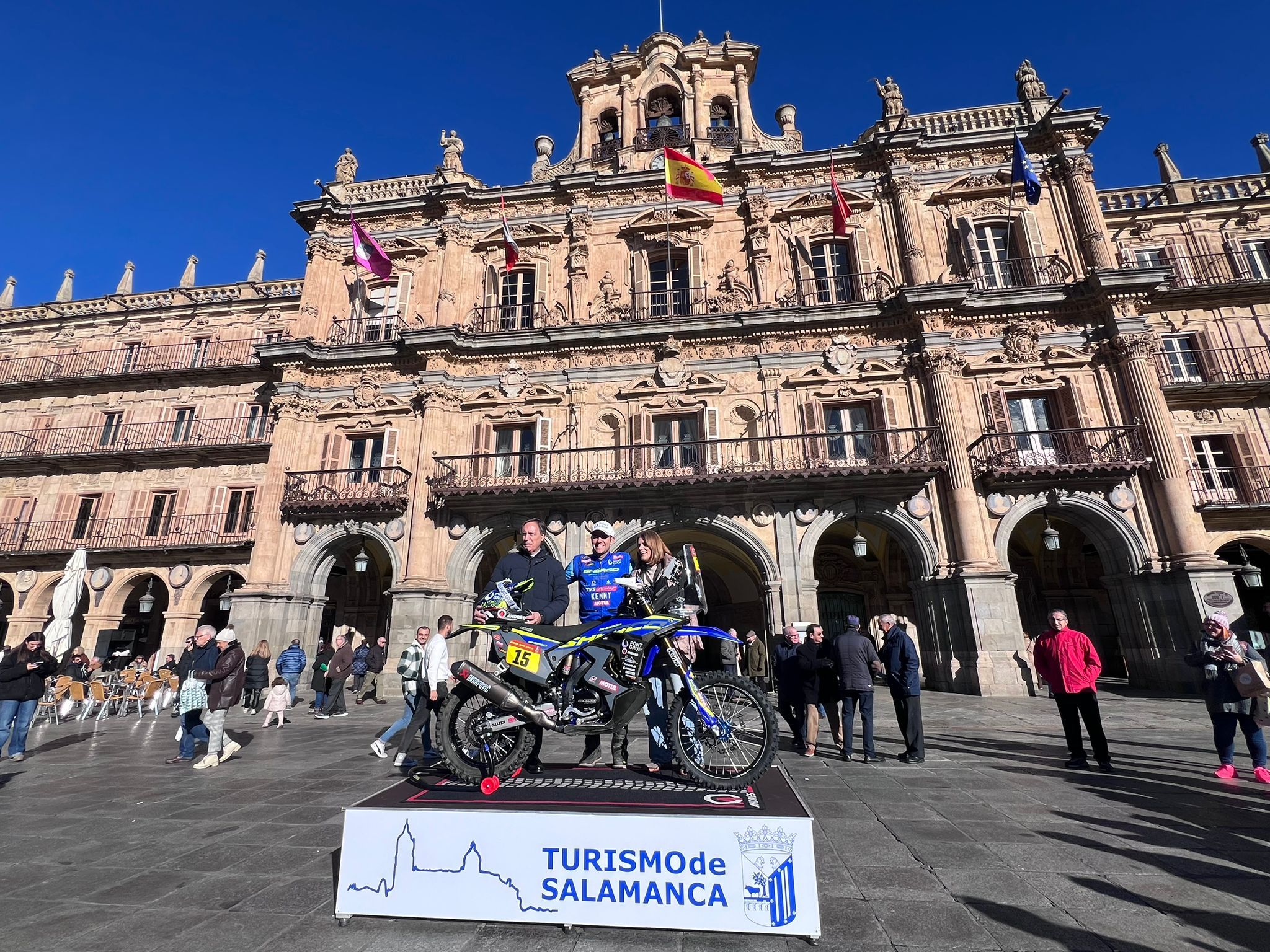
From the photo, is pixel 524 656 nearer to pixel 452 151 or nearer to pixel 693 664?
pixel 693 664

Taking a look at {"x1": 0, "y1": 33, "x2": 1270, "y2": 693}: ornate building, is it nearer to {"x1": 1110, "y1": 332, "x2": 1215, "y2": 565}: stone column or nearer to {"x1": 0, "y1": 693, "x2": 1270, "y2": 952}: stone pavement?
{"x1": 1110, "y1": 332, "x2": 1215, "y2": 565}: stone column

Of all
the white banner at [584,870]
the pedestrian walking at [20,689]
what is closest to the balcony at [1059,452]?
the white banner at [584,870]

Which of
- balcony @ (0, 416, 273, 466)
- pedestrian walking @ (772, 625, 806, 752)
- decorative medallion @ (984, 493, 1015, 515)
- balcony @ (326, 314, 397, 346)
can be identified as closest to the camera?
pedestrian walking @ (772, 625, 806, 752)

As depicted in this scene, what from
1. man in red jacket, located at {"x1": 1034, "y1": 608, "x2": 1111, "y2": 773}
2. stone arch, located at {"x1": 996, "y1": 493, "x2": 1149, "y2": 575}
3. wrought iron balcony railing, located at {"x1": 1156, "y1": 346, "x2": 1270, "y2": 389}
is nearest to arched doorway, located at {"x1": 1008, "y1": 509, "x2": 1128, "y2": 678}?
stone arch, located at {"x1": 996, "y1": 493, "x2": 1149, "y2": 575}

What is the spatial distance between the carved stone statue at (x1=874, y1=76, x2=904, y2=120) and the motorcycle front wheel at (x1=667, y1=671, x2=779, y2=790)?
69.5 ft

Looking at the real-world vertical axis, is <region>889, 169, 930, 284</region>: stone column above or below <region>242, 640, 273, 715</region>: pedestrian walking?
above

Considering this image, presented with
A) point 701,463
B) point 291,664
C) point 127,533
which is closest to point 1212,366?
point 701,463

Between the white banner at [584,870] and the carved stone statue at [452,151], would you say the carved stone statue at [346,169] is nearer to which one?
the carved stone statue at [452,151]

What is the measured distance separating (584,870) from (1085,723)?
625 centimetres

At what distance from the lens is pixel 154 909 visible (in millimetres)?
3020

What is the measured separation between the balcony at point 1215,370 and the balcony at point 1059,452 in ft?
12.7

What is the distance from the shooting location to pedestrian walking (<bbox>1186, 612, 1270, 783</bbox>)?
570 centimetres

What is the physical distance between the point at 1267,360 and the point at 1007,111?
1114cm

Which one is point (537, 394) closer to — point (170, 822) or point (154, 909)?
point (170, 822)
